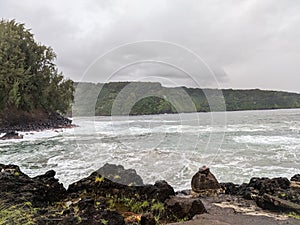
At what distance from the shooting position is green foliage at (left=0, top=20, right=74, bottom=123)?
32.2 m

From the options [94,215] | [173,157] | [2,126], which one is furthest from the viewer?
[2,126]

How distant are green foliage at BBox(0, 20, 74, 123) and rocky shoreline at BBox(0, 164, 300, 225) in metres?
27.6

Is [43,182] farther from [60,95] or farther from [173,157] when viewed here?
[60,95]

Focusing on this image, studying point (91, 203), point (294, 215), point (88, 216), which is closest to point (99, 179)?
point (91, 203)

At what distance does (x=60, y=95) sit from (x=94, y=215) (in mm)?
37852

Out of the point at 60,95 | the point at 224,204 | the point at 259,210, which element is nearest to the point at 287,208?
the point at 259,210

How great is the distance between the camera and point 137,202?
6.05 meters

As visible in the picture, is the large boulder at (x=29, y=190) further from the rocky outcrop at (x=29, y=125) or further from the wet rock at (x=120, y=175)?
the rocky outcrop at (x=29, y=125)

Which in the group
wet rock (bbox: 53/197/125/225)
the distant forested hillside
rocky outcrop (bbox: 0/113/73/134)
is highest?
the distant forested hillside

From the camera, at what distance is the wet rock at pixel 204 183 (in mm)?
7480

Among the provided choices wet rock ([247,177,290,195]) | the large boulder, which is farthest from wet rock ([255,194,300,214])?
the large boulder

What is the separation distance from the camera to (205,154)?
14.8m

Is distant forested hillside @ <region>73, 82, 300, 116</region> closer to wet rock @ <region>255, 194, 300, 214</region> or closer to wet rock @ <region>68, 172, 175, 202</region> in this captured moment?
wet rock @ <region>68, 172, 175, 202</region>

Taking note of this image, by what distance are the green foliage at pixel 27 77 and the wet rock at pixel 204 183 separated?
29.4m
